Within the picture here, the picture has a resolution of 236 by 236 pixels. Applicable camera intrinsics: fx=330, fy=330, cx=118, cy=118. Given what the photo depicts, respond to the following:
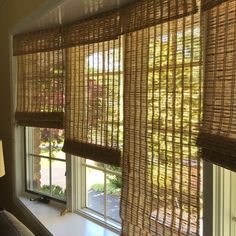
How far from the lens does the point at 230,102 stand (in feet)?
3.51

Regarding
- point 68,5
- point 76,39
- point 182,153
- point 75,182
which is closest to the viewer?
point 182,153

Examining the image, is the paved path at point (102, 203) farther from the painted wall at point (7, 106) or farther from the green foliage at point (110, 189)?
the painted wall at point (7, 106)

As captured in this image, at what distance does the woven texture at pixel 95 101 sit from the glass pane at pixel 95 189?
0.76ft

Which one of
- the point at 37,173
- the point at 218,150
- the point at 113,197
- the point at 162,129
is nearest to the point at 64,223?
the point at 113,197

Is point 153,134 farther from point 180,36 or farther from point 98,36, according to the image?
point 98,36

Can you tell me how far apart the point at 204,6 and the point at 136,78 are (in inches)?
20.7

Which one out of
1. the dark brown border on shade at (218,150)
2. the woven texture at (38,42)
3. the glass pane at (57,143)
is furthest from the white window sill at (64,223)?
the woven texture at (38,42)

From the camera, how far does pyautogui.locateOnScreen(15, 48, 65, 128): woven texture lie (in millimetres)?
2338

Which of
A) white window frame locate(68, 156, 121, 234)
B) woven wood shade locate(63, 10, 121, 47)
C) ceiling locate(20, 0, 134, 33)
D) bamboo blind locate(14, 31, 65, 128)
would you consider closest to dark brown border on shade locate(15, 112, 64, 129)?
bamboo blind locate(14, 31, 65, 128)

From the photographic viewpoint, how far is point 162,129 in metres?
1.45

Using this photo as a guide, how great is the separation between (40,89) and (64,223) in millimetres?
998

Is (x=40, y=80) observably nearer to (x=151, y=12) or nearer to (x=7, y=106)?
(x=7, y=106)

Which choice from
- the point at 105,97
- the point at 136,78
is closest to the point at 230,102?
the point at 136,78

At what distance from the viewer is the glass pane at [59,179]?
8.40ft
